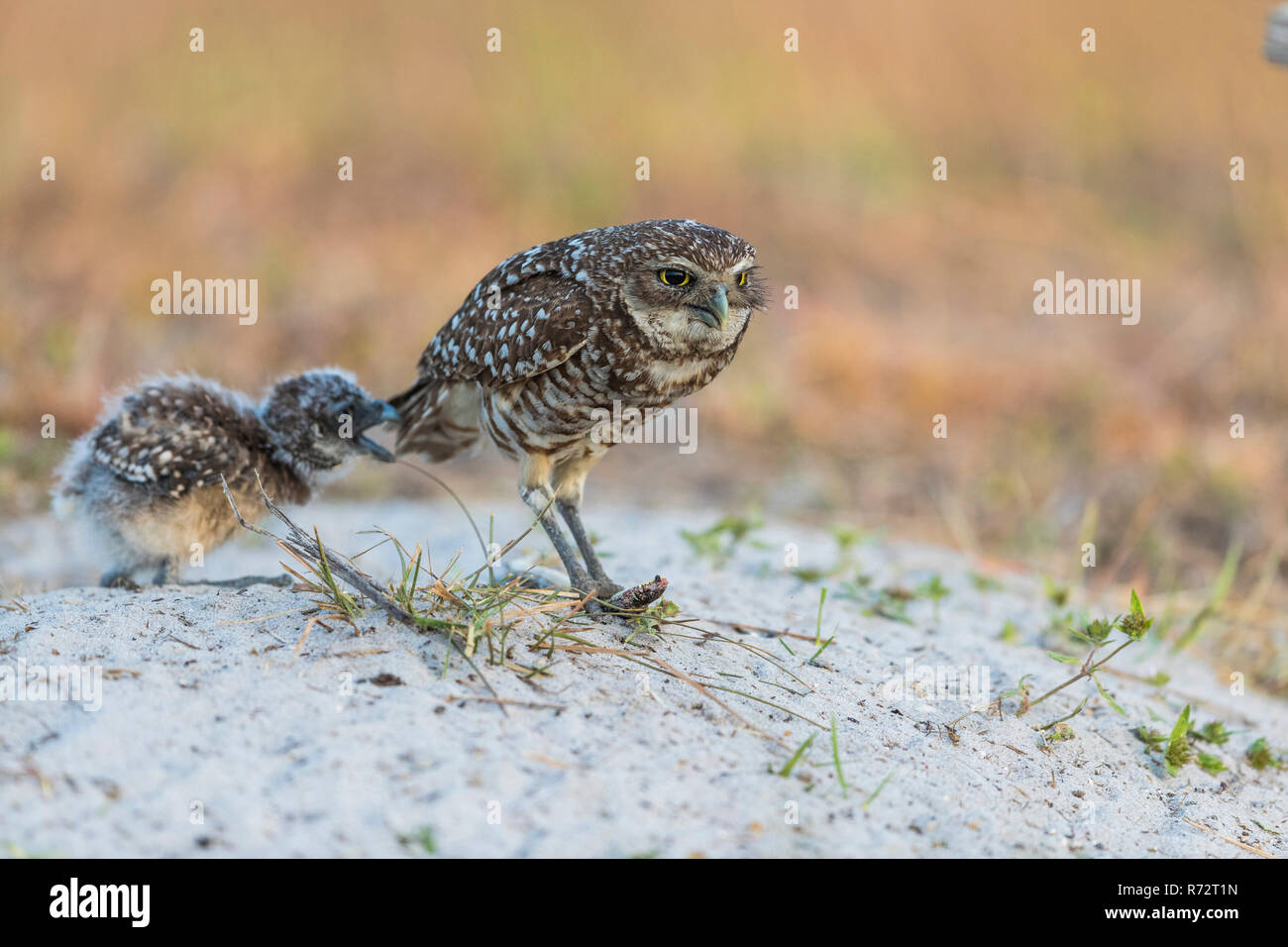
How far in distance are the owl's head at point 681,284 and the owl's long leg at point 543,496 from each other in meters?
0.74

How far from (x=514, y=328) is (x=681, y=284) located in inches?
24.7

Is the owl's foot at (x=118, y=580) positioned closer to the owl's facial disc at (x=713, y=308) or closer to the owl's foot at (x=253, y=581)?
the owl's foot at (x=253, y=581)

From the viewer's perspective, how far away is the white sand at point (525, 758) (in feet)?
8.50

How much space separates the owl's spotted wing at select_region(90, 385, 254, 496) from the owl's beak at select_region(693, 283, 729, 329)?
6.82ft

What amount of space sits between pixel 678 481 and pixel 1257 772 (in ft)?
13.2

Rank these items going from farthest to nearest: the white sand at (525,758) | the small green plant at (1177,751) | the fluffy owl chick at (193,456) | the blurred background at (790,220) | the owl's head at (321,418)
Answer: the blurred background at (790,220), the owl's head at (321,418), the fluffy owl chick at (193,456), the small green plant at (1177,751), the white sand at (525,758)

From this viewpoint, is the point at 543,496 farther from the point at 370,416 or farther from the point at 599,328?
the point at 370,416

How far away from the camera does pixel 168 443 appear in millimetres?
4527

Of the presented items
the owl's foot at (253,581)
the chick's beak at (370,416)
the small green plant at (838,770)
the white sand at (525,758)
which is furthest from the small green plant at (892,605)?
the owl's foot at (253,581)

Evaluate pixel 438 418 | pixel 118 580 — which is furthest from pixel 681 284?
pixel 118 580

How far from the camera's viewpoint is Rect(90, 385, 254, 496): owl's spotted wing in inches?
178
